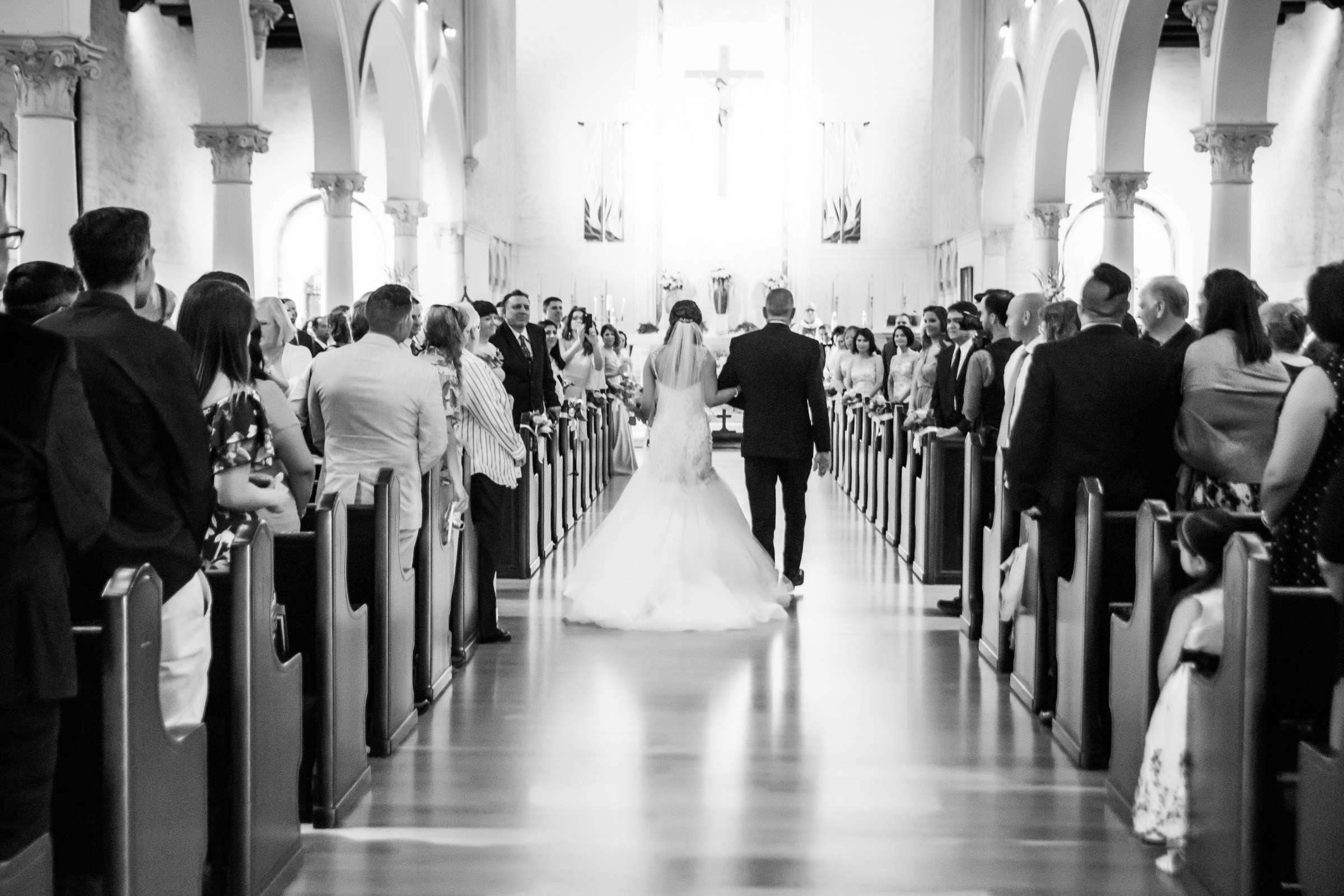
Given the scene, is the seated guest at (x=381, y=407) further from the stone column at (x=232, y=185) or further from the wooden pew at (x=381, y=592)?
the stone column at (x=232, y=185)

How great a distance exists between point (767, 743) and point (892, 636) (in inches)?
84.4

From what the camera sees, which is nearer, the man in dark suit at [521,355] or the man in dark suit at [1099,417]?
the man in dark suit at [1099,417]

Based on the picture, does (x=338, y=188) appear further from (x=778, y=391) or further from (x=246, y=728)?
(x=246, y=728)

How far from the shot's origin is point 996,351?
7.80 metres

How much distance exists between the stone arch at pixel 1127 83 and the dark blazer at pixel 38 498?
44.3ft

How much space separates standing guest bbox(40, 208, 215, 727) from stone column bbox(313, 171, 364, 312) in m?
12.8

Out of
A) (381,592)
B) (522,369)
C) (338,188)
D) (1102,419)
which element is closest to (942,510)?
(522,369)

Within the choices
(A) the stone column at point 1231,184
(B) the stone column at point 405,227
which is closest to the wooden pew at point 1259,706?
(A) the stone column at point 1231,184

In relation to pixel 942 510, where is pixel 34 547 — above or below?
above

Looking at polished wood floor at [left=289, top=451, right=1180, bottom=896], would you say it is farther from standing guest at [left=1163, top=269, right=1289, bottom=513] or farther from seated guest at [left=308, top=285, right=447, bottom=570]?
standing guest at [left=1163, top=269, right=1289, bottom=513]

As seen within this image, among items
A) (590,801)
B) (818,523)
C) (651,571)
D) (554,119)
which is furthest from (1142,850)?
(554,119)

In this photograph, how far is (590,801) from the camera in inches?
181

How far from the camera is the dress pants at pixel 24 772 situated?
8.09ft

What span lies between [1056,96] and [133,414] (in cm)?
1640
